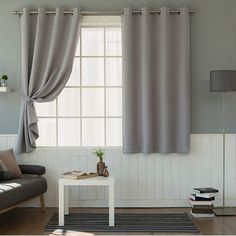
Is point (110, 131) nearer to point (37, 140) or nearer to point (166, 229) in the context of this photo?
point (37, 140)

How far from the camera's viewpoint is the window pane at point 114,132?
5949 millimetres

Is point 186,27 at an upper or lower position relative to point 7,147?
upper

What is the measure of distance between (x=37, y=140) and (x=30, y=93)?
0.62 metres

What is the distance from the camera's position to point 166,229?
15.4 ft

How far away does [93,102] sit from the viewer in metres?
5.95

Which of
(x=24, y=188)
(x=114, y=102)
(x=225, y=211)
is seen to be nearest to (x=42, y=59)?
(x=114, y=102)

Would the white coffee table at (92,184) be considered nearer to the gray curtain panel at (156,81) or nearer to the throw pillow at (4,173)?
the throw pillow at (4,173)

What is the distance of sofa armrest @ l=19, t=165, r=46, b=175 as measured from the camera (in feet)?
18.3

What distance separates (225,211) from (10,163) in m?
2.64

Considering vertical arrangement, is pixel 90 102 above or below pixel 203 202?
above

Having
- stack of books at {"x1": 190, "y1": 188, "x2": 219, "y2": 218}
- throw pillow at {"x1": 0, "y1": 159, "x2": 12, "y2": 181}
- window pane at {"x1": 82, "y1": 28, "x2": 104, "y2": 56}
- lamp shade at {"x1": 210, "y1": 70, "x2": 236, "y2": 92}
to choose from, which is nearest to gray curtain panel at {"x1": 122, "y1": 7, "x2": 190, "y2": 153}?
window pane at {"x1": 82, "y1": 28, "x2": 104, "y2": 56}

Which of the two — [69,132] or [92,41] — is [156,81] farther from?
[69,132]

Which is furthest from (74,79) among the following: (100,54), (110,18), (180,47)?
(180,47)

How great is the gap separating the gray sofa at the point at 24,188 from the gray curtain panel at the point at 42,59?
1.06ft
